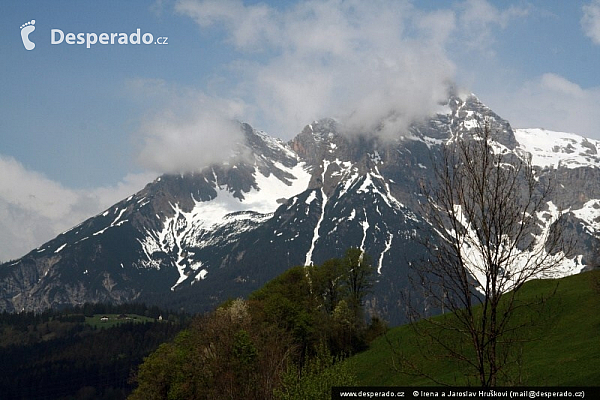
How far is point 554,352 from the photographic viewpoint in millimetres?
49812

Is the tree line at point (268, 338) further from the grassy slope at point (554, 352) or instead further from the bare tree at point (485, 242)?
the bare tree at point (485, 242)

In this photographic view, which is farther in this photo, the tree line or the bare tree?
the tree line

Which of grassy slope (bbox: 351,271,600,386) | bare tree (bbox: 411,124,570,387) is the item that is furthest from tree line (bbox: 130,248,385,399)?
bare tree (bbox: 411,124,570,387)

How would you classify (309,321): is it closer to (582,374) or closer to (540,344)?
(540,344)

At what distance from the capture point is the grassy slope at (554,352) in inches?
1623

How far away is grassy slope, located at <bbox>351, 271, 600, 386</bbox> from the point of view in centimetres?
4122

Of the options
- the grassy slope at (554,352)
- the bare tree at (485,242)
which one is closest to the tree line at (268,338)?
the grassy slope at (554,352)

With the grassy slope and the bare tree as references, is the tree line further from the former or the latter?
the bare tree

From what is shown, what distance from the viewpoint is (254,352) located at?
62156 millimetres

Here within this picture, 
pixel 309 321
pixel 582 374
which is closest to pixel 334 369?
pixel 582 374

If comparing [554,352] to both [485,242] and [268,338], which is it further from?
[485,242]

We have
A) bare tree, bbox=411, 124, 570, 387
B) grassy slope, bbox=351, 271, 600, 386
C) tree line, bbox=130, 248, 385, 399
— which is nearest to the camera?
bare tree, bbox=411, 124, 570, 387

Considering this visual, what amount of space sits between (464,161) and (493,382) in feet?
19.9

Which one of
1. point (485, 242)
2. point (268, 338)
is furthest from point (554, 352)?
point (485, 242)
